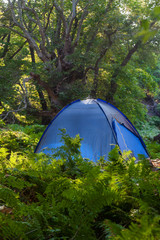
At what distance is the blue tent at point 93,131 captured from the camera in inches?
199

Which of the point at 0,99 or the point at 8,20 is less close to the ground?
the point at 8,20

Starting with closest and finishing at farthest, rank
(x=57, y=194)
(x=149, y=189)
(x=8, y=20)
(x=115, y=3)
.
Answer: (x=149, y=189), (x=57, y=194), (x=115, y=3), (x=8, y=20)

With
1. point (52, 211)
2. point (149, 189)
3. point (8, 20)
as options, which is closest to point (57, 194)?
point (52, 211)

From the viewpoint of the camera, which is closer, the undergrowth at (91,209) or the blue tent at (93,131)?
the undergrowth at (91,209)

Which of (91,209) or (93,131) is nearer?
(91,209)

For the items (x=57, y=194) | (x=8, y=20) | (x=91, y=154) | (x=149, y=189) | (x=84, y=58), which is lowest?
(x=91, y=154)

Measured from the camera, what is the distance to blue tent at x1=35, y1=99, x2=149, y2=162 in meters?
5.05

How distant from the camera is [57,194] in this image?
1433mm

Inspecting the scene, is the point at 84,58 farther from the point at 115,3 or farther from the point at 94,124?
the point at 94,124

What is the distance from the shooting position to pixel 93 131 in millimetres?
5336

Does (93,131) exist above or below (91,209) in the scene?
below

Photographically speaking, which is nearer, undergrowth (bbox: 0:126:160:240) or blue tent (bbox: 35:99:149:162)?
undergrowth (bbox: 0:126:160:240)

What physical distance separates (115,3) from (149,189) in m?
12.6

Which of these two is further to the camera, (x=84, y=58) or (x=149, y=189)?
(x=84, y=58)
